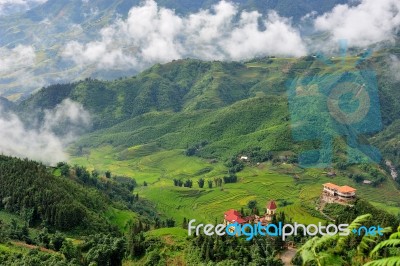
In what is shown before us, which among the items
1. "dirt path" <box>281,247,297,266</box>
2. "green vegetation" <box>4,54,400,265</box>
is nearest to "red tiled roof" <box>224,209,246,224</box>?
"green vegetation" <box>4,54,400,265</box>

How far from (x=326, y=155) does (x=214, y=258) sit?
3584 inches

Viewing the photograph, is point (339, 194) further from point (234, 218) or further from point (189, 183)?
point (189, 183)

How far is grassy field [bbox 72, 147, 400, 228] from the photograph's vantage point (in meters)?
93.6

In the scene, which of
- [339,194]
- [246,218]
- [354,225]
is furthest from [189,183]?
[354,225]

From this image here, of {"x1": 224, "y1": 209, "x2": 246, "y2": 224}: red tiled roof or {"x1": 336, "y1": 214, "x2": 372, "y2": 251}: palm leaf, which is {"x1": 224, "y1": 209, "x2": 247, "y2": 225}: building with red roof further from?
{"x1": 336, "y1": 214, "x2": 372, "y2": 251}: palm leaf

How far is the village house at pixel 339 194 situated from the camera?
72062mm

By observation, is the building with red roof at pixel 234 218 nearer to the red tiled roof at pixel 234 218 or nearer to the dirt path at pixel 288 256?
the red tiled roof at pixel 234 218

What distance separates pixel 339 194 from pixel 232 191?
123ft

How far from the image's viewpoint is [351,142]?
139250mm

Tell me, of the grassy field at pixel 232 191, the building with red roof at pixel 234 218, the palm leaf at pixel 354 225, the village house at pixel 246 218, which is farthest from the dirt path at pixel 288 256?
the palm leaf at pixel 354 225

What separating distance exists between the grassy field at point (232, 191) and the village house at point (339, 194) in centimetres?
344

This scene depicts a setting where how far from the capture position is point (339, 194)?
7381 centimetres

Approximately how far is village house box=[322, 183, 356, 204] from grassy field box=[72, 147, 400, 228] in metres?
3.44

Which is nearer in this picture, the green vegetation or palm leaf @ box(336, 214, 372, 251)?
palm leaf @ box(336, 214, 372, 251)
